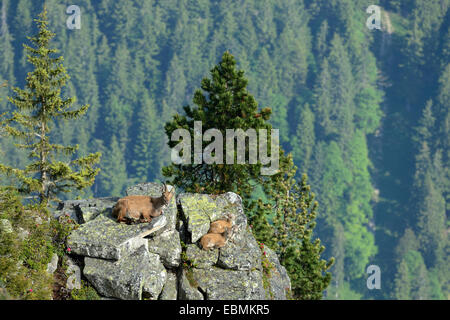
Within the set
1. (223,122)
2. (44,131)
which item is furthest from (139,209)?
(223,122)

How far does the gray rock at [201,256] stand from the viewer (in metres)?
30.5

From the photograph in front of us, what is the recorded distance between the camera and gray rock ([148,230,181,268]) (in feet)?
99.7

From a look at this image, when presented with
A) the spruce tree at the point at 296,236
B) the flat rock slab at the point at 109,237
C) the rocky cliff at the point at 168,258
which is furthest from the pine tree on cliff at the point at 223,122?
the flat rock slab at the point at 109,237

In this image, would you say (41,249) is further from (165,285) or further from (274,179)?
(274,179)

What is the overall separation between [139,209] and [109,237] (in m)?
1.78

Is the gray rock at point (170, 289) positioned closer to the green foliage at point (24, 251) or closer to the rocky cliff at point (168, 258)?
the rocky cliff at point (168, 258)

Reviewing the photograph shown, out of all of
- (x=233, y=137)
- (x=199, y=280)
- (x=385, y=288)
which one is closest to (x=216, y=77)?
(x=233, y=137)

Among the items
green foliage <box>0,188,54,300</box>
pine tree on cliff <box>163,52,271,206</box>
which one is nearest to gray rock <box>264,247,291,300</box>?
pine tree on cliff <box>163,52,271,206</box>

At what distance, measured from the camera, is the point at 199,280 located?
3003 cm

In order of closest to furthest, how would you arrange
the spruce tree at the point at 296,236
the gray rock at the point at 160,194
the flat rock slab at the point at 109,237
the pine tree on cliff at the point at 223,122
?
the flat rock slab at the point at 109,237
the gray rock at the point at 160,194
the pine tree on cliff at the point at 223,122
the spruce tree at the point at 296,236

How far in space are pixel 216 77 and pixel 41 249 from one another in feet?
56.3

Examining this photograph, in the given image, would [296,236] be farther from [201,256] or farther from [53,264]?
[53,264]

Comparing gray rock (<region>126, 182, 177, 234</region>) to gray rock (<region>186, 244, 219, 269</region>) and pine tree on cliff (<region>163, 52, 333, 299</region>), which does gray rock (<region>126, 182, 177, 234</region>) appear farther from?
pine tree on cliff (<region>163, 52, 333, 299</region>)

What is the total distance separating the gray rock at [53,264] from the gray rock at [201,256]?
15.5 feet
